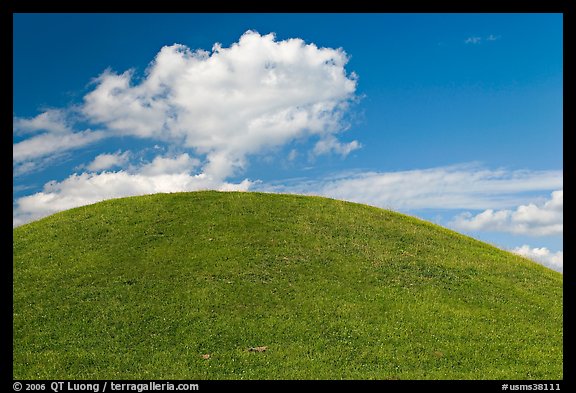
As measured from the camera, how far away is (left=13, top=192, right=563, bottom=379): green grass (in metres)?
22.8

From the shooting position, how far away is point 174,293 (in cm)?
2912

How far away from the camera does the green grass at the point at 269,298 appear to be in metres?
22.8

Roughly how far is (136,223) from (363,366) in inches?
974

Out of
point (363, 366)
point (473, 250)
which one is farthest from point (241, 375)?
point (473, 250)

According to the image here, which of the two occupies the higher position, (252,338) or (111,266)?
(111,266)

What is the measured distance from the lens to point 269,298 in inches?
1121
